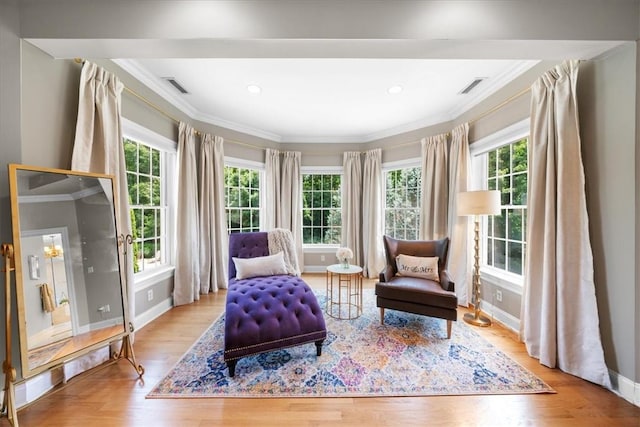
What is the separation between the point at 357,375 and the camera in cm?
183

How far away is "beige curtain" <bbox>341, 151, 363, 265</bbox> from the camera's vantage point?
4.61 metres

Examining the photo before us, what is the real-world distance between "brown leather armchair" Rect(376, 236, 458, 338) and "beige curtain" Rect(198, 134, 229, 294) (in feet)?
8.11

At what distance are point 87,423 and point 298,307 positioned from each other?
1427mm

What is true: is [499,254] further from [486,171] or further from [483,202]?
[486,171]

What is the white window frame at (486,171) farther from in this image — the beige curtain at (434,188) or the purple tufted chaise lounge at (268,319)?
the purple tufted chaise lounge at (268,319)

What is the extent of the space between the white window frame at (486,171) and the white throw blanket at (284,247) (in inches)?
91.7

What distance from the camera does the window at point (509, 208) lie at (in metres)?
2.63

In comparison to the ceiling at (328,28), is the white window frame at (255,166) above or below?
below

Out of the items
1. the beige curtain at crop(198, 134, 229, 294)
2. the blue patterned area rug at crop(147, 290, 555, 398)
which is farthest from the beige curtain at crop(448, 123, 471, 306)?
the beige curtain at crop(198, 134, 229, 294)

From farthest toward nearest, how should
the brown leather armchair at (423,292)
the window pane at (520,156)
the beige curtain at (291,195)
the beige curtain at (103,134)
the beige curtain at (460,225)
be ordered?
the beige curtain at (291,195), the beige curtain at (460,225), the window pane at (520,156), the brown leather armchair at (423,292), the beige curtain at (103,134)

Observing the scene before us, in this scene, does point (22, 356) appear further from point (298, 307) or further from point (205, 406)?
point (298, 307)

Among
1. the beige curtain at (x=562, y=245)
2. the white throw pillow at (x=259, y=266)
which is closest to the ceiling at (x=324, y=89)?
the beige curtain at (x=562, y=245)

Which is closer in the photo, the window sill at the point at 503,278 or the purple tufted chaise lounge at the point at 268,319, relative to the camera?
the purple tufted chaise lounge at the point at 268,319

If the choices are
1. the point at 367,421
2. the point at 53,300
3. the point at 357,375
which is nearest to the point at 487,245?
the point at 357,375
